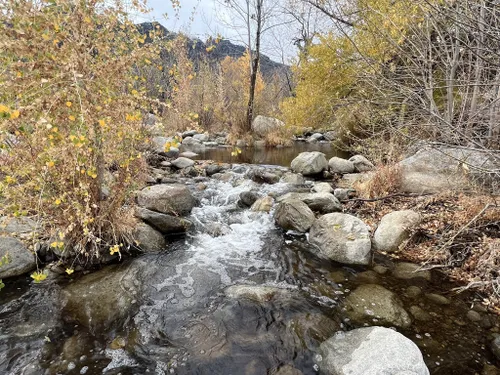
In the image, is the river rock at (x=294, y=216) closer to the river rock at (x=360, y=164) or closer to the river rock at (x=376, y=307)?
the river rock at (x=376, y=307)

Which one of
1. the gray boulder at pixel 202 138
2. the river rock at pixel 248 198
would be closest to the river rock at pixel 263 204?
the river rock at pixel 248 198

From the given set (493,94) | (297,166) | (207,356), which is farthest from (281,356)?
(297,166)

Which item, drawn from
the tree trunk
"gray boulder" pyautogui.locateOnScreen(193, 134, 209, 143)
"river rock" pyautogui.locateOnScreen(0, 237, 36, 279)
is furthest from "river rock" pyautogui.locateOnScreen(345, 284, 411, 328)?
"gray boulder" pyautogui.locateOnScreen(193, 134, 209, 143)

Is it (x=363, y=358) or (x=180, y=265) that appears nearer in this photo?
(x=363, y=358)

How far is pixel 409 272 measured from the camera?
3902 millimetres

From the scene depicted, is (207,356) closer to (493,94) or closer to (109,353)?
(109,353)

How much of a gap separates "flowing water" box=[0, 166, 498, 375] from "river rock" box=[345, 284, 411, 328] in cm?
10

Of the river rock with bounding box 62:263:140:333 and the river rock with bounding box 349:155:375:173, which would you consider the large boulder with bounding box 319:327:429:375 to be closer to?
the river rock with bounding box 62:263:140:333

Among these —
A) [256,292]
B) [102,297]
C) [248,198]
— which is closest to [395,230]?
[256,292]

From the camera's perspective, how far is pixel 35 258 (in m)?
3.77

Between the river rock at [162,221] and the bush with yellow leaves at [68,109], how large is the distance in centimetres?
76

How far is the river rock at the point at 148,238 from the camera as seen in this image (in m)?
4.35

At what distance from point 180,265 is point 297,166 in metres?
5.90

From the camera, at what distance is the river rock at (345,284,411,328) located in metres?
3.03
